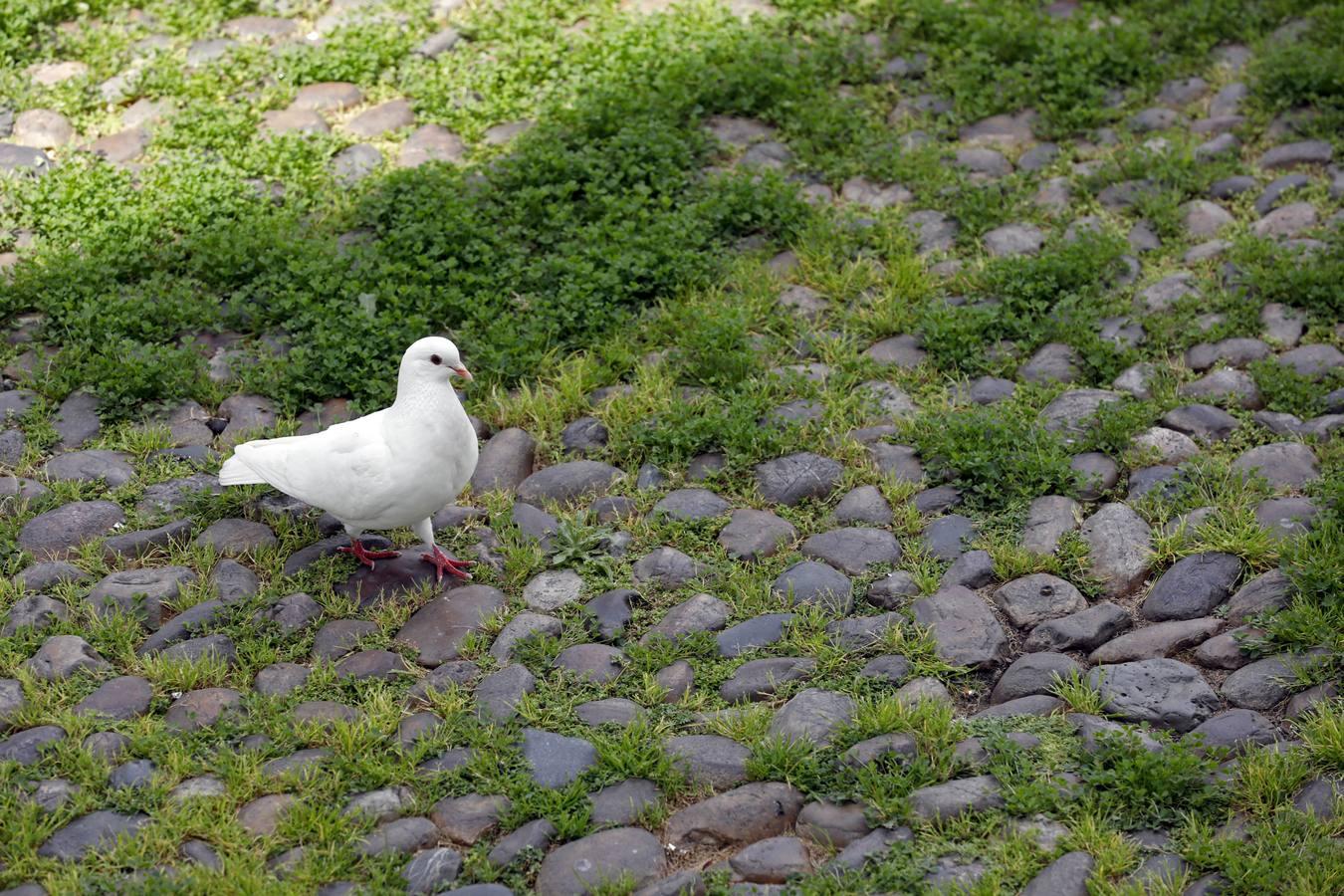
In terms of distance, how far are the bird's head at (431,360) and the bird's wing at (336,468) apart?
260 mm

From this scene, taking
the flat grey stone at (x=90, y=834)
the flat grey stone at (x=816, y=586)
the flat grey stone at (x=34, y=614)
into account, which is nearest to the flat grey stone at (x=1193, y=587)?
the flat grey stone at (x=816, y=586)

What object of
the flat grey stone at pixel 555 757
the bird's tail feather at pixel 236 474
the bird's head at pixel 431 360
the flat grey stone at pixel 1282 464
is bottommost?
the flat grey stone at pixel 555 757

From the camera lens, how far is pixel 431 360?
527cm

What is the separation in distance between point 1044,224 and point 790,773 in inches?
152

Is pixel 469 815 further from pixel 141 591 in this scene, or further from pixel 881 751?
pixel 141 591

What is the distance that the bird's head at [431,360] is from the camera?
5.25 meters

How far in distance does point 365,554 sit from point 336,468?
478 millimetres

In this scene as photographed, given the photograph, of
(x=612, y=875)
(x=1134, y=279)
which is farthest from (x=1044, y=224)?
(x=612, y=875)

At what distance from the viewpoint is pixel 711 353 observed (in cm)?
643

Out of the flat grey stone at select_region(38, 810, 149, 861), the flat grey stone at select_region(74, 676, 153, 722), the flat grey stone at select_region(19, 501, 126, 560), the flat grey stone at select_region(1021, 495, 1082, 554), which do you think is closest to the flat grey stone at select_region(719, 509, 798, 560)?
the flat grey stone at select_region(1021, 495, 1082, 554)

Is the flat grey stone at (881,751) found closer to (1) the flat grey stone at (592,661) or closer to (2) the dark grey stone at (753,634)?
(2) the dark grey stone at (753,634)

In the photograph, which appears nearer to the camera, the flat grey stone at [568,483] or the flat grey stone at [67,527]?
the flat grey stone at [67,527]

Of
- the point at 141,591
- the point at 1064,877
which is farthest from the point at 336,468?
the point at 1064,877

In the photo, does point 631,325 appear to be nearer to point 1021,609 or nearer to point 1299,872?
point 1021,609
